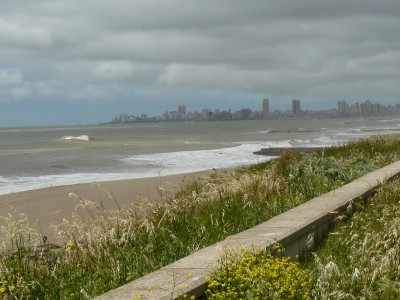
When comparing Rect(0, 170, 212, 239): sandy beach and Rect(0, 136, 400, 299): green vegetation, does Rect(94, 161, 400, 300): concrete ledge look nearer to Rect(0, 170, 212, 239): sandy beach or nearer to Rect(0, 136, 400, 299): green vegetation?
Rect(0, 136, 400, 299): green vegetation

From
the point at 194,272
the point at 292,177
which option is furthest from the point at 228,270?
the point at 292,177

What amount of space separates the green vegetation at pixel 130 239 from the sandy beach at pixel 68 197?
4565 mm

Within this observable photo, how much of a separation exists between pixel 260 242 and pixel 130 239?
171 cm

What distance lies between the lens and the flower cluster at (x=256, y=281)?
4.76 metres

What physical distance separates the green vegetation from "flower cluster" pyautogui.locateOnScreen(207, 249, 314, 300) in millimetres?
990

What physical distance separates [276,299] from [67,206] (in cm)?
1361

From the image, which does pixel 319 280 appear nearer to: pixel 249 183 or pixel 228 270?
pixel 228 270

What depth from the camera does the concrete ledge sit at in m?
4.76

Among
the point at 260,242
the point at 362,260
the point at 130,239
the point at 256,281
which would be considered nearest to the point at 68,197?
the point at 130,239

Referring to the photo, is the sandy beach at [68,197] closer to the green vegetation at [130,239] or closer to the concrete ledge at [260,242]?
the green vegetation at [130,239]

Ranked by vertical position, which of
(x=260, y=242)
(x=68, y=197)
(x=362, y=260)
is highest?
(x=260, y=242)

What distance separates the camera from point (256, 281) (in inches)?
190

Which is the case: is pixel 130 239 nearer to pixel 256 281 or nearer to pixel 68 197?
pixel 256 281

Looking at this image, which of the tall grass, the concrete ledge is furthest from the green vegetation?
the tall grass
